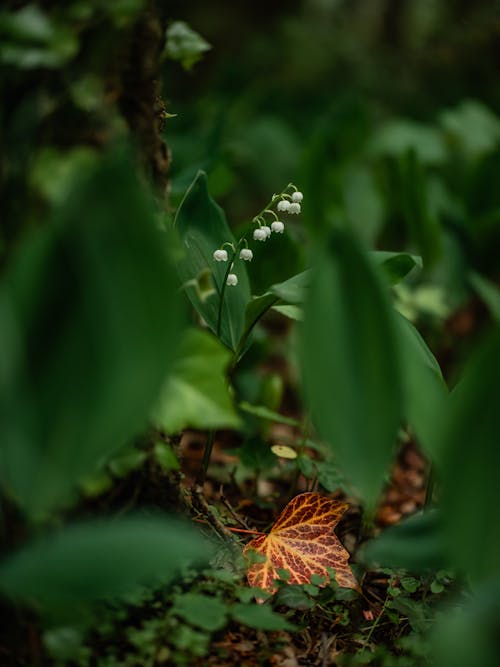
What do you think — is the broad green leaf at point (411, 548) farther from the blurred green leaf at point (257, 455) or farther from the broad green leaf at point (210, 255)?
the blurred green leaf at point (257, 455)

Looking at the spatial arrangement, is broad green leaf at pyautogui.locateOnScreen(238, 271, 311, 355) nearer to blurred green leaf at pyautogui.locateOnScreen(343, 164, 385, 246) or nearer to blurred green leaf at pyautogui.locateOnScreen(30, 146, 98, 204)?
blurred green leaf at pyautogui.locateOnScreen(30, 146, 98, 204)

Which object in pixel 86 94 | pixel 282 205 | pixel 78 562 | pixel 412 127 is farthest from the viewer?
pixel 412 127

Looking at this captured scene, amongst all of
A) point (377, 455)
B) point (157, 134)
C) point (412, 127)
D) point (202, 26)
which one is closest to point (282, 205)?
point (157, 134)

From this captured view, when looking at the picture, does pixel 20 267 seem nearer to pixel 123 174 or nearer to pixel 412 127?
pixel 123 174

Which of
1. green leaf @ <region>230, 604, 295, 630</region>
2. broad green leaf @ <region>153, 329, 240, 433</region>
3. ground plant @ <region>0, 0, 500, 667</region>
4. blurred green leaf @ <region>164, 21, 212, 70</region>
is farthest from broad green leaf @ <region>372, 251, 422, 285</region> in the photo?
blurred green leaf @ <region>164, 21, 212, 70</region>

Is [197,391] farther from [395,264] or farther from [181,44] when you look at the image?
[181,44]

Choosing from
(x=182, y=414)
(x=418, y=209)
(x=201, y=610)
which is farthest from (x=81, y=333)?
(x=418, y=209)
